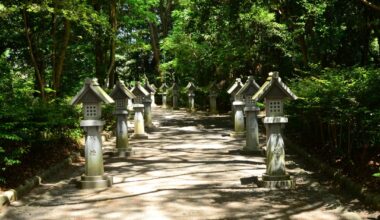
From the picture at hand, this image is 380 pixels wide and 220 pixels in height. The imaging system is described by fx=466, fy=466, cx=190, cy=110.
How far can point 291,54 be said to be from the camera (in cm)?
1956

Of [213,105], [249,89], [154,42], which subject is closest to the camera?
[249,89]

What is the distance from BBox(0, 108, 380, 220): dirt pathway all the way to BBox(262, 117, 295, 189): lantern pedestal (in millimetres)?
253

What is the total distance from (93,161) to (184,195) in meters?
2.08

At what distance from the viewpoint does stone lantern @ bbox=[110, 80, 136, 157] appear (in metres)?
12.7

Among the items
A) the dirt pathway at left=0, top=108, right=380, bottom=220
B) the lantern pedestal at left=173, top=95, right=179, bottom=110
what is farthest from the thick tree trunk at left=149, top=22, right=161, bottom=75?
the dirt pathway at left=0, top=108, right=380, bottom=220

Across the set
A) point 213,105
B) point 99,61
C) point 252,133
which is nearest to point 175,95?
point 213,105

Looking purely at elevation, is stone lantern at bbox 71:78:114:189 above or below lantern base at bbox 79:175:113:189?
above

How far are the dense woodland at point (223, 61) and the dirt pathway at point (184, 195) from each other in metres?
0.81

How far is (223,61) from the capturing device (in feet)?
73.0

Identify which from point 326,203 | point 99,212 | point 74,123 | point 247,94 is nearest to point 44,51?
point 74,123

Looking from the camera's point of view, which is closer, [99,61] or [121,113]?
[121,113]

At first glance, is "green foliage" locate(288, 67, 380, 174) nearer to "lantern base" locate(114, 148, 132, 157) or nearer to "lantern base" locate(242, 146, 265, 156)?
"lantern base" locate(242, 146, 265, 156)

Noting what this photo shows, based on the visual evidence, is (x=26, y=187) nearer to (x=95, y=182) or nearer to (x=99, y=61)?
(x=95, y=182)

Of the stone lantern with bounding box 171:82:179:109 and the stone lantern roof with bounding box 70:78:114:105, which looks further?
the stone lantern with bounding box 171:82:179:109
